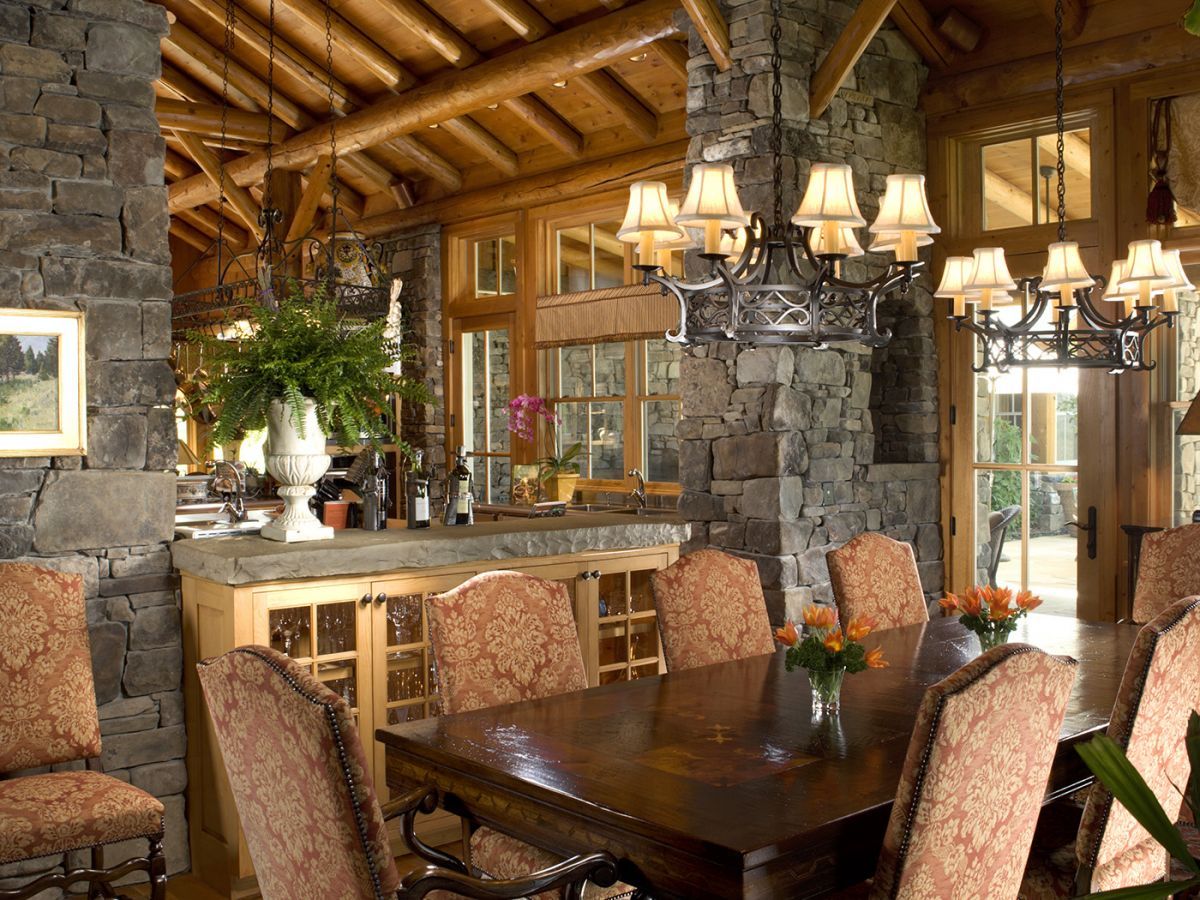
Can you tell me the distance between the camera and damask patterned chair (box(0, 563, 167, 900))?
9.81 ft

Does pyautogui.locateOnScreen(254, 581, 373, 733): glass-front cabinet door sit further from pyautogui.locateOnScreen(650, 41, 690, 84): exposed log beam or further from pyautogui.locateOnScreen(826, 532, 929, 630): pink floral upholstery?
pyautogui.locateOnScreen(650, 41, 690, 84): exposed log beam

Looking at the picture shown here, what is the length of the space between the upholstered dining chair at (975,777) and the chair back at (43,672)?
2.38 metres

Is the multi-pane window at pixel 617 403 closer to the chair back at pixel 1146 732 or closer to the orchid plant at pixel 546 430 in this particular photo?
the orchid plant at pixel 546 430

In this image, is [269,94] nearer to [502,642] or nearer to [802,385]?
[802,385]

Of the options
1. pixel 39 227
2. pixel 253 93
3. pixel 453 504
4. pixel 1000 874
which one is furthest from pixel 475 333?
pixel 1000 874

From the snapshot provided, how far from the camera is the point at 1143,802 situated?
1.19 metres

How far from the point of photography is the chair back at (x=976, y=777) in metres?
1.84

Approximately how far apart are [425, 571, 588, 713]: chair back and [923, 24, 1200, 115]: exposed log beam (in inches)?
143

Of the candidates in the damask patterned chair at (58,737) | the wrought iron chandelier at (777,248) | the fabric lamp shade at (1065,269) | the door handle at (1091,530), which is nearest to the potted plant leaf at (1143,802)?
the wrought iron chandelier at (777,248)

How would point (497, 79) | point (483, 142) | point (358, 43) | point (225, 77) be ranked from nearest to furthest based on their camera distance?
point (497, 79), point (358, 43), point (225, 77), point (483, 142)

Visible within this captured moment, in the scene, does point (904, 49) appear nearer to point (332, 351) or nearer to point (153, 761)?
point (332, 351)

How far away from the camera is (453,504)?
4230 mm

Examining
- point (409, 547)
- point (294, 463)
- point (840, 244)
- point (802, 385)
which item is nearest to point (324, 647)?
point (409, 547)

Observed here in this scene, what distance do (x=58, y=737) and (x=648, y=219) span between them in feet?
7.04
